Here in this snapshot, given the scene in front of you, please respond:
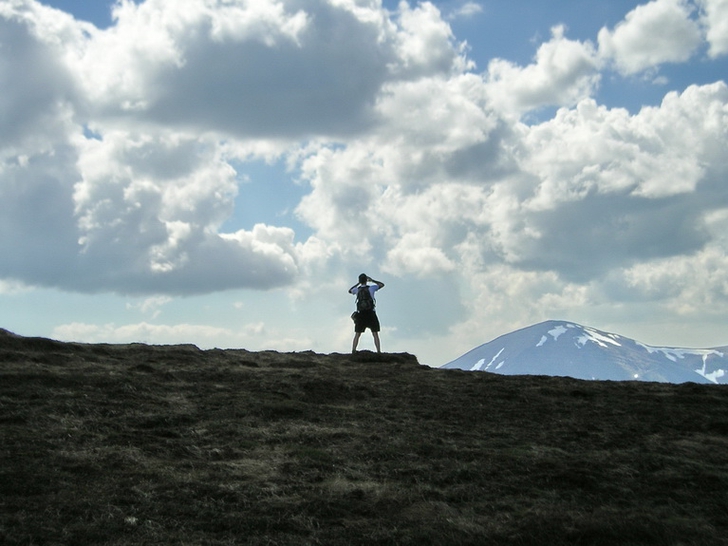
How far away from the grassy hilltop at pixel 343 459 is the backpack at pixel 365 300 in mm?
6534

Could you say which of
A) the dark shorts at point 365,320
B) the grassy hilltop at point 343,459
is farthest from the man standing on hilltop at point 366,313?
the grassy hilltop at point 343,459

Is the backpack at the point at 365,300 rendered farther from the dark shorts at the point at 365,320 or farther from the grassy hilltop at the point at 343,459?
the grassy hilltop at the point at 343,459

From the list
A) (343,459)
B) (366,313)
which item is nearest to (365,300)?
(366,313)

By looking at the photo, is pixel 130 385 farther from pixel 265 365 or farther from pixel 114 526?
pixel 114 526

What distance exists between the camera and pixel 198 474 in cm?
1261

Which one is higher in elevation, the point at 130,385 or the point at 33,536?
the point at 130,385

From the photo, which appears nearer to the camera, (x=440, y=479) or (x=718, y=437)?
(x=440, y=479)

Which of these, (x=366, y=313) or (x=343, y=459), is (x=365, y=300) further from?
(x=343, y=459)

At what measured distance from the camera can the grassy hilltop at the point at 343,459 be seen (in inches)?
410

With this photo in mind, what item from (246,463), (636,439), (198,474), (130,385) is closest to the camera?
(198,474)

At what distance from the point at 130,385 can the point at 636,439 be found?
1319 centimetres

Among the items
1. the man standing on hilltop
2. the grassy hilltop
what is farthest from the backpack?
the grassy hilltop

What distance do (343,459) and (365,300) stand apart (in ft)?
52.9

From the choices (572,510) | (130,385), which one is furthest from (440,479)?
(130,385)
